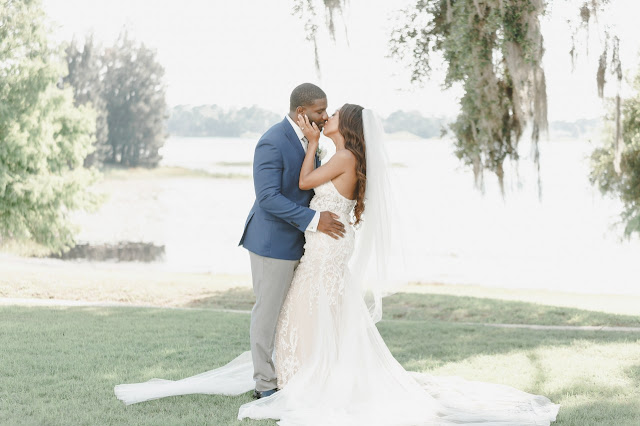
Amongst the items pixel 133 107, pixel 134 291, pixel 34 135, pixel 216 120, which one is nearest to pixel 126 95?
pixel 133 107

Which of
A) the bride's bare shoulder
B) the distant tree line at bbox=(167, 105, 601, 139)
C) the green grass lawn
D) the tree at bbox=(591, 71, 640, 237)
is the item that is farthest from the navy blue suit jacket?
the distant tree line at bbox=(167, 105, 601, 139)

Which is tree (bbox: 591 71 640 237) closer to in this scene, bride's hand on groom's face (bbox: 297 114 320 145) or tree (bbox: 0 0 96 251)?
bride's hand on groom's face (bbox: 297 114 320 145)

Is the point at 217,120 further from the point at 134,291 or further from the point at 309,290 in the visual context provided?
the point at 309,290

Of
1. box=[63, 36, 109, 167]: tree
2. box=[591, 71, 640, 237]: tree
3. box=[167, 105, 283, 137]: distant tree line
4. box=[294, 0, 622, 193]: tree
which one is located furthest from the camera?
box=[167, 105, 283, 137]: distant tree line

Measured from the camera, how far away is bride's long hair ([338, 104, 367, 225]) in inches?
188

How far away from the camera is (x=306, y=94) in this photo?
4.62 metres

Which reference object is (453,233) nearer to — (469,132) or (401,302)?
(401,302)

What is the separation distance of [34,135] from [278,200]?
14.5 meters

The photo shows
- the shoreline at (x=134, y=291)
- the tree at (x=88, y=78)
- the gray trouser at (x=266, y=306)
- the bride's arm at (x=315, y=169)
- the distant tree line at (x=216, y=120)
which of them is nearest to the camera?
the bride's arm at (x=315, y=169)

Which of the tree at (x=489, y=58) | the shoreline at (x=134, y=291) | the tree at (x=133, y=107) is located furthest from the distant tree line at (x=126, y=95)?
the tree at (x=489, y=58)

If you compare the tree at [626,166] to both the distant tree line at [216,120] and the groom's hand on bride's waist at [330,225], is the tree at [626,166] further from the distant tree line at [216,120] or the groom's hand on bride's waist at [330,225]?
the distant tree line at [216,120]

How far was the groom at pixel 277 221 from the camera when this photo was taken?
462cm

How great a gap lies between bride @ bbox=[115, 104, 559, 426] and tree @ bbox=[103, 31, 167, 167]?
179 feet

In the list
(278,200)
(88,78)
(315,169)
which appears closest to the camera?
(278,200)
